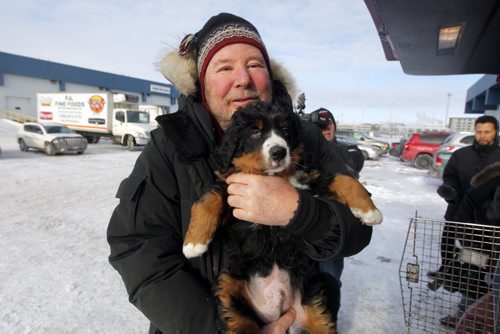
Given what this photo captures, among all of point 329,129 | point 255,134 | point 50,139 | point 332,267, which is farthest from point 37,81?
point 255,134

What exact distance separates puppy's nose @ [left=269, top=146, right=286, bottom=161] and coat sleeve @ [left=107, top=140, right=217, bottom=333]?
544 mm

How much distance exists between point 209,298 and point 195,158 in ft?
2.25

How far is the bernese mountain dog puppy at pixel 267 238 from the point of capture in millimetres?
1713

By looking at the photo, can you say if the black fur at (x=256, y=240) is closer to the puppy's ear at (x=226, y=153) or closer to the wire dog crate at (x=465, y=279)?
the puppy's ear at (x=226, y=153)

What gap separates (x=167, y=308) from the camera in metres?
1.39

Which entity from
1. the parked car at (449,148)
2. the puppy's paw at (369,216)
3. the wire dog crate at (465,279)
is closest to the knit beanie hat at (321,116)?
the wire dog crate at (465,279)

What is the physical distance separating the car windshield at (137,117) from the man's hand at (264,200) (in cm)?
2217

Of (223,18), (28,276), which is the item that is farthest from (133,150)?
(223,18)

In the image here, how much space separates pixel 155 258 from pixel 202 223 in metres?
0.27

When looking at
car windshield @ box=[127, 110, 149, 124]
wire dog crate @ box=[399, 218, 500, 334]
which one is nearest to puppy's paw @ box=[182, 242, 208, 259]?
wire dog crate @ box=[399, 218, 500, 334]

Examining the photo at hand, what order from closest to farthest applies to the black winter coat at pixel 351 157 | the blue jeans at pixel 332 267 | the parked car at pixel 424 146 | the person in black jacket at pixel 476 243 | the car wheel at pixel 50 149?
1. the person in black jacket at pixel 476 243
2. the blue jeans at pixel 332 267
3. the black winter coat at pixel 351 157
4. the car wheel at pixel 50 149
5. the parked car at pixel 424 146

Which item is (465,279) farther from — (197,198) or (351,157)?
(197,198)

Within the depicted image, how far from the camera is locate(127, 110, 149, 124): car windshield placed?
868 inches

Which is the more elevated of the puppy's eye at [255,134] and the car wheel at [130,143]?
the puppy's eye at [255,134]
